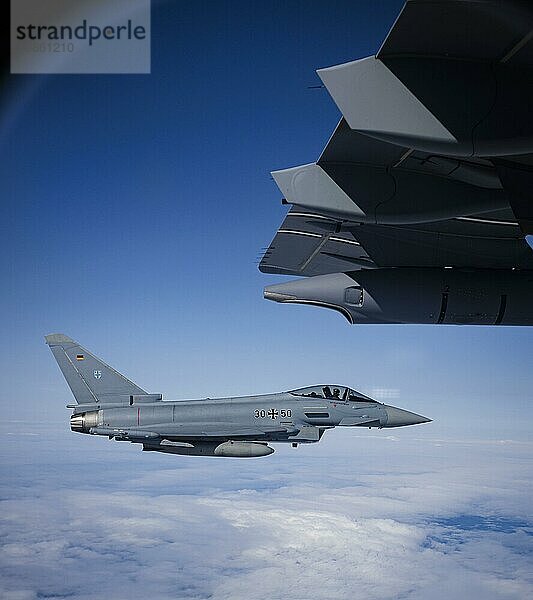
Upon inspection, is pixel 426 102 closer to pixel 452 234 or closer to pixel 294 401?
pixel 452 234

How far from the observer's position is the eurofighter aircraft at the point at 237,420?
34.1 ft

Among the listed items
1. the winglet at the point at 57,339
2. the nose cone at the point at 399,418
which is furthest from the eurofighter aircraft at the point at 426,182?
the winglet at the point at 57,339

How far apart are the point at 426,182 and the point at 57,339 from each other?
9747 mm

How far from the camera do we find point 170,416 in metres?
10.5

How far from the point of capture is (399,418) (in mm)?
10844

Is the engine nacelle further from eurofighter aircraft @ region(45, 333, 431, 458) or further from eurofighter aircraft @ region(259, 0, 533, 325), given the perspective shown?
eurofighter aircraft @ region(45, 333, 431, 458)

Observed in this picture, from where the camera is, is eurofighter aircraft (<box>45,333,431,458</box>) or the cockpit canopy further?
the cockpit canopy

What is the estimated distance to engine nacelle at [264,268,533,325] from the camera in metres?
5.32

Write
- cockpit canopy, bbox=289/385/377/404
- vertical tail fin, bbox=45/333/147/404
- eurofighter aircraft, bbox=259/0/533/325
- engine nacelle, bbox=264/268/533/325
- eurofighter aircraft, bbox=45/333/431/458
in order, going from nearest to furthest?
eurofighter aircraft, bbox=259/0/533/325, engine nacelle, bbox=264/268/533/325, eurofighter aircraft, bbox=45/333/431/458, cockpit canopy, bbox=289/385/377/404, vertical tail fin, bbox=45/333/147/404

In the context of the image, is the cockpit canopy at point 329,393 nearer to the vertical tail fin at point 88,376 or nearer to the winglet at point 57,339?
the vertical tail fin at point 88,376

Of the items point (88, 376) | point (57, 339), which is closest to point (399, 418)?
point (88, 376)

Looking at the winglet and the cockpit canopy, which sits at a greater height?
the winglet

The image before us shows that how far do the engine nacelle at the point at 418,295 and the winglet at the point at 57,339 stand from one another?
7784mm

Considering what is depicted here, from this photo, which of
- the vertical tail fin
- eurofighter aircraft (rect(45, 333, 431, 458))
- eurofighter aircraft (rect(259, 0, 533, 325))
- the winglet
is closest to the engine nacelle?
eurofighter aircraft (rect(259, 0, 533, 325))
